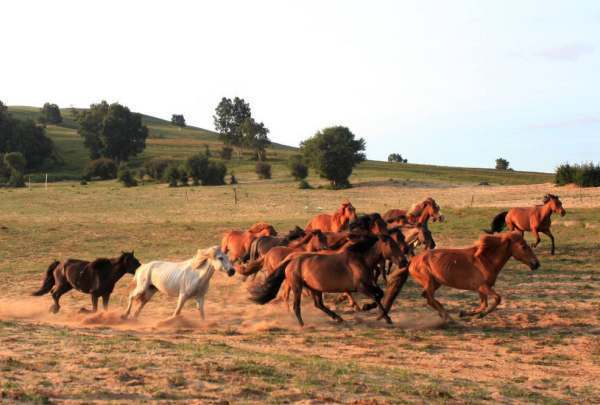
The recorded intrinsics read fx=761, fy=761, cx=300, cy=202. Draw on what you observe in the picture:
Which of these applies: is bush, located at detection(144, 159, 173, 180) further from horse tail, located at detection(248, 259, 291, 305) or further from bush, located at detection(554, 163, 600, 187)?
horse tail, located at detection(248, 259, 291, 305)

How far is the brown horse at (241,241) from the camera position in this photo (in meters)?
17.3

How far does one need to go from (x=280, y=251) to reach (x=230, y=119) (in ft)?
284

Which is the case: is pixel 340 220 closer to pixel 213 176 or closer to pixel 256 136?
pixel 213 176

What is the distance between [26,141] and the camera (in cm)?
8312

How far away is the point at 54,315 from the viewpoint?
44.0ft

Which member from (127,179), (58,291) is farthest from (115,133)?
(58,291)

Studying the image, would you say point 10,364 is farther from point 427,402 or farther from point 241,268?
point 241,268

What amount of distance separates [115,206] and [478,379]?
36325 millimetres

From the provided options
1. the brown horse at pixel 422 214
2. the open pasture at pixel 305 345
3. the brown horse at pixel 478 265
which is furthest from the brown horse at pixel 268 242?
the brown horse at pixel 478 265

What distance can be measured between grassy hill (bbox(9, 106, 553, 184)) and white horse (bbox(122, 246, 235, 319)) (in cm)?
4842

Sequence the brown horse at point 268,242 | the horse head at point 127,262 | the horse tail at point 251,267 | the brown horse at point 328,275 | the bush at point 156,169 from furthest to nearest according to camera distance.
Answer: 1. the bush at point 156,169
2. the brown horse at point 268,242
3. the horse tail at point 251,267
4. the horse head at point 127,262
5. the brown horse at point 328,275

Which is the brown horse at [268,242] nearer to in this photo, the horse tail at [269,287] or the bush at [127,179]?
the horse tail at [269,287]

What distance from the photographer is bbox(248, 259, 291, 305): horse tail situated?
1241cm

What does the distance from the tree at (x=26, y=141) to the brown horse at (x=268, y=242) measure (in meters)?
71.7
